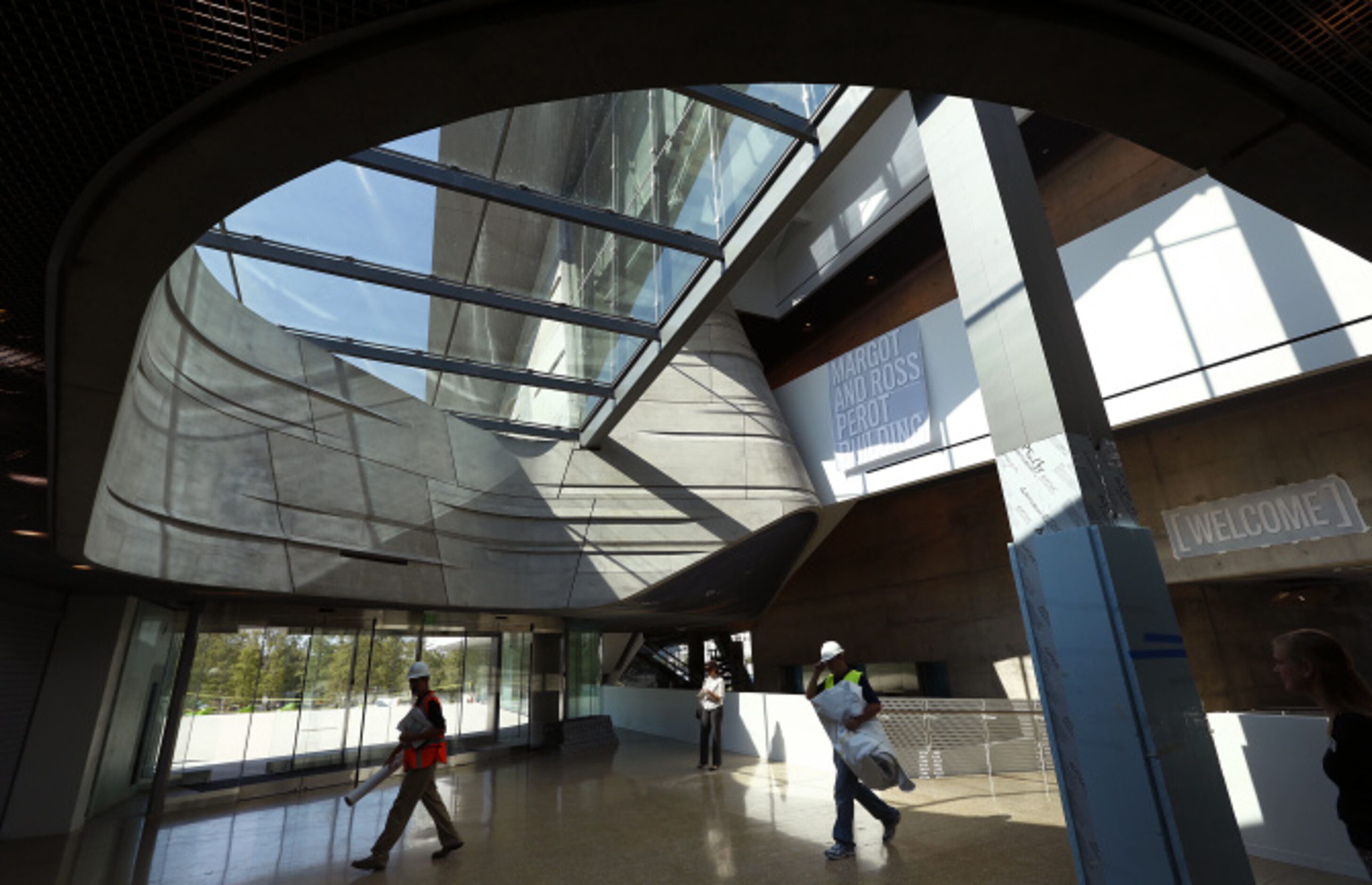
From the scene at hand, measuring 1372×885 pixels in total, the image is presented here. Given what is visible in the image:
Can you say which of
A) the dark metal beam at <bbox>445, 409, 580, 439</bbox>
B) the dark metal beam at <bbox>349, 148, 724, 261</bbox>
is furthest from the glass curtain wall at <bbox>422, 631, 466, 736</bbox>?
the dark metal beam at <bbox>349, 148, 724, 261</bbox>

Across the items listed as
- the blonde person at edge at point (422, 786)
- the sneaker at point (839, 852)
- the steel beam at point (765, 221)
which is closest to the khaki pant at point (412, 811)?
the blonde person at edge at point (422, 786)

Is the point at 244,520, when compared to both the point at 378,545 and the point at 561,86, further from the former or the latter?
the point at 561,86

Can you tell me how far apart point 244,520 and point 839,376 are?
1175 cm

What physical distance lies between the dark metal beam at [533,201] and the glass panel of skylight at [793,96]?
6.07 feet

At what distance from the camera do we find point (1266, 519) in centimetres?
1038

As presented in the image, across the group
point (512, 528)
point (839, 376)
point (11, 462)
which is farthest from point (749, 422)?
point (11, 462)

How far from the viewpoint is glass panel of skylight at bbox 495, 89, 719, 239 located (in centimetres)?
716

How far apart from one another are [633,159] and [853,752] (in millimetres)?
6675

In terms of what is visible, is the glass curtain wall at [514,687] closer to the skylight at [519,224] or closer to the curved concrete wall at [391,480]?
the curved concrete wall at [391,480]

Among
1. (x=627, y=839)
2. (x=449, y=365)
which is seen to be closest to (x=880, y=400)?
(x=449, y=365)

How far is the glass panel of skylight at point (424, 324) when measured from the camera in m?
8.69

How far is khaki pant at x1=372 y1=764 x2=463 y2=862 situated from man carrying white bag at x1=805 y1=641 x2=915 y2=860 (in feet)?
11.7

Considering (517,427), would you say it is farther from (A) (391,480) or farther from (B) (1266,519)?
(B) (1266,519)

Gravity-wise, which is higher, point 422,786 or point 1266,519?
point 1266,519
